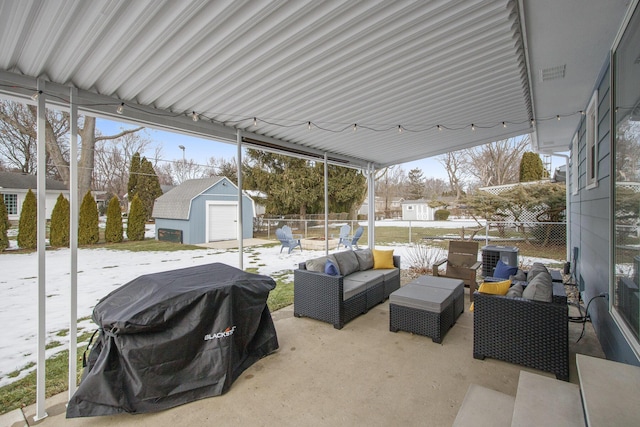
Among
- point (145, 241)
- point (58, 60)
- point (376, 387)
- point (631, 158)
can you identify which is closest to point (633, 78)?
Answer: point (631, 158)

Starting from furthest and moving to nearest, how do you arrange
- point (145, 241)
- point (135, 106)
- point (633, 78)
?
1. point (145, 241)
2. point (135, 106)
3. point (633, 78)

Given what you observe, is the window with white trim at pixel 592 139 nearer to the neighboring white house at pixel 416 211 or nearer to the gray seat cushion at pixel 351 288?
the gray seat cushion at pixel 351 288

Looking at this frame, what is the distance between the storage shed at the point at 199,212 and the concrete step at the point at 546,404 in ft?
33.0

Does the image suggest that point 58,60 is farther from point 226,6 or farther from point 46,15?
point 226,6

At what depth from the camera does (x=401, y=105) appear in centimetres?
365

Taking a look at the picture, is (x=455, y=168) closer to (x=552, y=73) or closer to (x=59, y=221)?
(x=552, y=73)

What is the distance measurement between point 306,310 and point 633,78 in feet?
11.7

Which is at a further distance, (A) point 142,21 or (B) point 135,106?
(B) point 135,106

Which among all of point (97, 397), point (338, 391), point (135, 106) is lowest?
point (338, 391)

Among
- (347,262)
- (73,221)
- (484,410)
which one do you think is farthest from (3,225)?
(484,410)

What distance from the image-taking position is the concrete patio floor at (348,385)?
2059 millimetres

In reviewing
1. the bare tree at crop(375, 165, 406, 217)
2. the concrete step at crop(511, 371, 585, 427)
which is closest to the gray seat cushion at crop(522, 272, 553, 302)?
the concrete step at crop(511, 371, 585, 427)

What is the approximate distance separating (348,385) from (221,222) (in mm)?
10647

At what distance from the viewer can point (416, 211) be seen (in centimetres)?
2150
